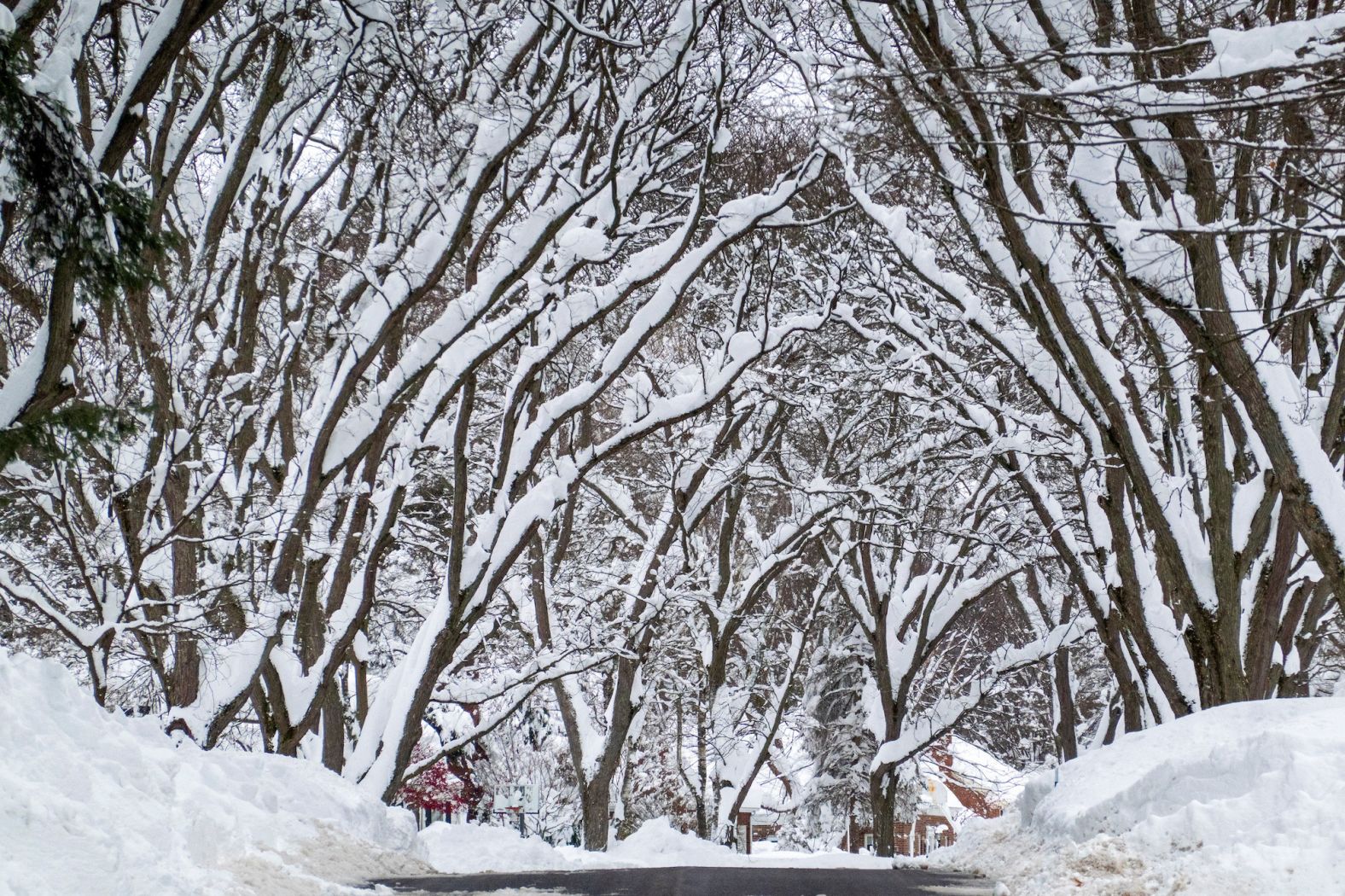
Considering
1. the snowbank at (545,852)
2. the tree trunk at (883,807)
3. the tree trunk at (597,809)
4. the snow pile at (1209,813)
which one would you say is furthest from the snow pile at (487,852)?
the tree trunk at (883,807)

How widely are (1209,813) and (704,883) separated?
2.90 m

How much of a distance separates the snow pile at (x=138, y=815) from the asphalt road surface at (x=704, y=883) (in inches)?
21.5

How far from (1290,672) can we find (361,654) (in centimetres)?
940

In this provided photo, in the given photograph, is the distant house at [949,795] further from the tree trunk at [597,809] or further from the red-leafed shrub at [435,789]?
the red-leafed shrub at [435,789]

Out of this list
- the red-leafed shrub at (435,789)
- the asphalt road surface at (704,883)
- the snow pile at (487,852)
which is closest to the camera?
the asphalt road surface at (704,883)

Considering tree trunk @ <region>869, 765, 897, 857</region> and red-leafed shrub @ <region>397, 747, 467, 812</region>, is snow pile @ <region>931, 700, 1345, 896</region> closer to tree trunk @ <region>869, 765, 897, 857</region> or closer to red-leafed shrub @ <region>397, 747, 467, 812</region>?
tree trunk @ <region>869, 765, 897, 857</region>

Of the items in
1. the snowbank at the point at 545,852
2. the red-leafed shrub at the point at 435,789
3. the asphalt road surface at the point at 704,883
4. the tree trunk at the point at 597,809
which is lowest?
the asphalt road surface at the point at 704,883

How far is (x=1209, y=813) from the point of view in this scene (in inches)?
188

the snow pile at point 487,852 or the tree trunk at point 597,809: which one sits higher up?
the tree trunk at point 597,809

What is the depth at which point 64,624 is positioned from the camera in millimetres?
7789

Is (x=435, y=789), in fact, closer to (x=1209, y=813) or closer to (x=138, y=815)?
(x=138, y=815)

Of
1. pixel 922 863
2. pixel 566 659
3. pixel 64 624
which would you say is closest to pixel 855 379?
pixel 566 659

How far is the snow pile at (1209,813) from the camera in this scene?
14.1 feet

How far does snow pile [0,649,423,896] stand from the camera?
12.2 ft
